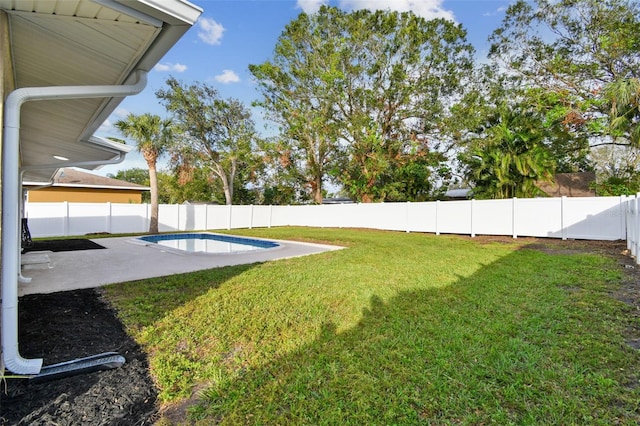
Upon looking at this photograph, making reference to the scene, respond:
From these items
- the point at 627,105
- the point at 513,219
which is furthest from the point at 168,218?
the point at 627,105

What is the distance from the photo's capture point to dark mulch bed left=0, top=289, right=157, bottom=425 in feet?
6.98

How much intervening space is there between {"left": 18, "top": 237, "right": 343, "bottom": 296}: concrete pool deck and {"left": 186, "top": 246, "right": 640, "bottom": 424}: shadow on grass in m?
4.37

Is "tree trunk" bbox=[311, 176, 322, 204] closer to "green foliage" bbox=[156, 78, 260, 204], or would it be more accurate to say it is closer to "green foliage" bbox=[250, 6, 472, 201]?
"green foliage" bbox=[250, 6, 472, 201]

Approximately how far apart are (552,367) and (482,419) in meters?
1.12

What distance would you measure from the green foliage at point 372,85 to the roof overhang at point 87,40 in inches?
693

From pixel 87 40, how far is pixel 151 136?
610 inches

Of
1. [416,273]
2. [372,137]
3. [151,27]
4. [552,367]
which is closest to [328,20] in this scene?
[372,137]

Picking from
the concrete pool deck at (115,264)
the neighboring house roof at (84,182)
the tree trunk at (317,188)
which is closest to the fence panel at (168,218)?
the neighboring house roof at (84,182)

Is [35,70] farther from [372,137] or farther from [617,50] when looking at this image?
[617,50]

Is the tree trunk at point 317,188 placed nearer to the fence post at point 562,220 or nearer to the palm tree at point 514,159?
the palm tree at point 514,159

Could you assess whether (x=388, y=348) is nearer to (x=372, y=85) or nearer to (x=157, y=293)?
(x=157, y=293)

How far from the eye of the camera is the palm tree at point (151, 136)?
1575 centimetres

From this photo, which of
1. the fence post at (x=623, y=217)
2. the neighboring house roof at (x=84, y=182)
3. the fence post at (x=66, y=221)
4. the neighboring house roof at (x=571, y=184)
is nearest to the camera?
the fence post at (x=623, y=217)

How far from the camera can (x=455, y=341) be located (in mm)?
3197
